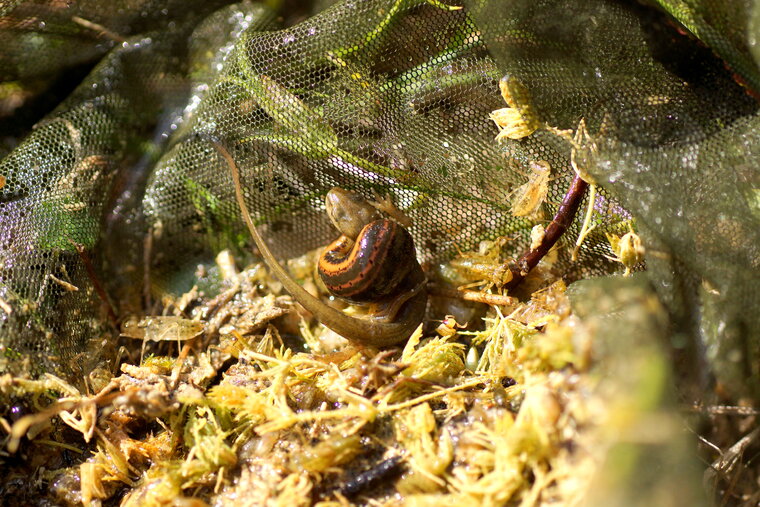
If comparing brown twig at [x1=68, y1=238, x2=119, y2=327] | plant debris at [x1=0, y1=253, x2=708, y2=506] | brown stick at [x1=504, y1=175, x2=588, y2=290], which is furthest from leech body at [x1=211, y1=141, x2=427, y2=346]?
brown twig at [x1=68, y1=238, x2=119, y2=327]

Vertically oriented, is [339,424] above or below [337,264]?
below

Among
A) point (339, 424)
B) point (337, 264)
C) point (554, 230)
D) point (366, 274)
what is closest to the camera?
point (339, 424)

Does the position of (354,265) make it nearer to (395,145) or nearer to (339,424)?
(395,145)

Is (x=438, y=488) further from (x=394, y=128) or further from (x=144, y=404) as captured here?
(x=394, y=128)

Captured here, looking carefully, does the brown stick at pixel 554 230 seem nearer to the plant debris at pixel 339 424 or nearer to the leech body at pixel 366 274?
the plant debris at pixel 339 424

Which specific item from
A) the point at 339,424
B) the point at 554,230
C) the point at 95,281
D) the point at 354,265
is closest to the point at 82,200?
the point at 95,281

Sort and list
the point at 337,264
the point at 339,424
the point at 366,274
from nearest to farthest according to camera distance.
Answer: the point at 339,424
the point at 366,274
the point at 337,264

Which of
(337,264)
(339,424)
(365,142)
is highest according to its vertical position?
(365,142)

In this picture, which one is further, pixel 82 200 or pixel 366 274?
pixel 82 200
